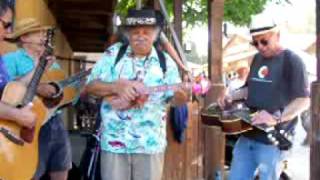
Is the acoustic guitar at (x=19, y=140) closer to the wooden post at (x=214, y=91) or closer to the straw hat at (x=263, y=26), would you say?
the straw hat at (x=263, y=26)

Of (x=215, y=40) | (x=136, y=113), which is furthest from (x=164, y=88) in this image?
(x=215, y=40)

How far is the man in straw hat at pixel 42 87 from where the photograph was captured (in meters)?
4.75

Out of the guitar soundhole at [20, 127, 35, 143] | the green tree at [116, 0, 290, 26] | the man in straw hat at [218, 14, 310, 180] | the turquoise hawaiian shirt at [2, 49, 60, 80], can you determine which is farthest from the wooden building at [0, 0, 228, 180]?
the green tree at [116, 0, 290, 26]

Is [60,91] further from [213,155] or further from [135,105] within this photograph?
[213,155]

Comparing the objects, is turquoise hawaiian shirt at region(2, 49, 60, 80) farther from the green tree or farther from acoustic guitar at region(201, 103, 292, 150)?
the green tree

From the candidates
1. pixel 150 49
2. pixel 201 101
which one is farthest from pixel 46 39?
pixel 201 101

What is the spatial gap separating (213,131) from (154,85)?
3754 mm

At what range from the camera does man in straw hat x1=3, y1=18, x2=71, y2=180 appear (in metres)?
4.75

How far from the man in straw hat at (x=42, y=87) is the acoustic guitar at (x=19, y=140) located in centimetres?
13

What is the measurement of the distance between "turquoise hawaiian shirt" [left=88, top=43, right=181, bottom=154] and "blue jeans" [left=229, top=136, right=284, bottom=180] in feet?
2.73

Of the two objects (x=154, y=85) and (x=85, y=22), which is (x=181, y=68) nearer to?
(x=154, y=85)


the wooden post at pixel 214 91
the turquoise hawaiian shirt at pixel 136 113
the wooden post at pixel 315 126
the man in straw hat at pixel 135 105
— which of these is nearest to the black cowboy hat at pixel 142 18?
the man in straw hat at pixel 135 105

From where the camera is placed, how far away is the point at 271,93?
5.29 metres

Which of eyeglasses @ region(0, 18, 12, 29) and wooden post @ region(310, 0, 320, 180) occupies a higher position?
eyeglasses @ region(0, 18, 12, 29)
